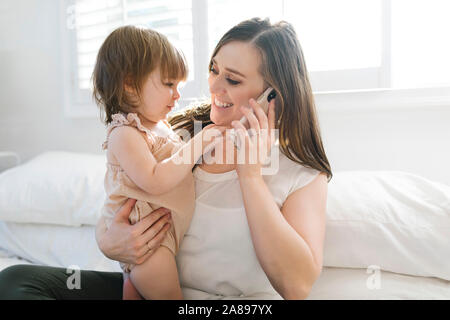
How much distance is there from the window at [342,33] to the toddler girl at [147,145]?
60cm

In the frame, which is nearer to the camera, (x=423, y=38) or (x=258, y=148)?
(x=258, y=148)

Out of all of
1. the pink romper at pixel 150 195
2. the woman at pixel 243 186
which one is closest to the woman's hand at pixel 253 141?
the woman at pixel 243 186

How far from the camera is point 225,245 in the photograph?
34.3 inches

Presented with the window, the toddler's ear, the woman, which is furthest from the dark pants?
the window

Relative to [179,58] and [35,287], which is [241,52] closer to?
[179,58]

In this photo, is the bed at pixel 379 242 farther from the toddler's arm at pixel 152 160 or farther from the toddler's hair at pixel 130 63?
the toddler's hair at pixel 130 63

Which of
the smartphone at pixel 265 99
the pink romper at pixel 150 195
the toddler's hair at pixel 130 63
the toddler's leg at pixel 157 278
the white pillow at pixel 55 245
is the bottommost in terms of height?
the white pillow at pixel 55 245

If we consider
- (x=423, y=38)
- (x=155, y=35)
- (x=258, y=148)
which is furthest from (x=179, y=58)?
(x=423, y=38)

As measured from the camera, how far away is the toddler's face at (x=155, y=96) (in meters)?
0.91

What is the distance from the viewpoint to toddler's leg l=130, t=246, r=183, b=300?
2.72 ft

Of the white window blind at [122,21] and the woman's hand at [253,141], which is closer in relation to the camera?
the woman's hand at [253,141]

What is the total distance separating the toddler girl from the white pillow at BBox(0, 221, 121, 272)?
410mm

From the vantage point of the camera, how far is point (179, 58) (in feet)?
3.08
